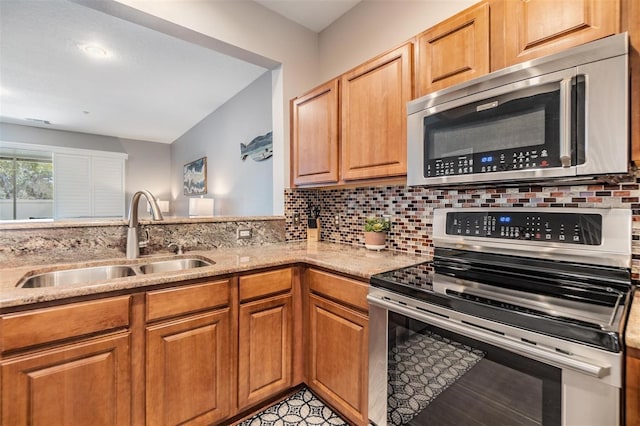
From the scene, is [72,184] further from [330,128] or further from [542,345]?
[542,345]

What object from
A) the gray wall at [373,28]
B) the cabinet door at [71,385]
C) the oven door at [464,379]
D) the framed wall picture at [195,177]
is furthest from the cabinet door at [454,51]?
the framed wall picture at [195,177]

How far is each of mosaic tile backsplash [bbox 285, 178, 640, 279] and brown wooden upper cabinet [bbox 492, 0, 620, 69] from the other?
0.56 meters

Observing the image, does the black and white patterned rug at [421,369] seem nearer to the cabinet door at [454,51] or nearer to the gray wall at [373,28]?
the cabinet door at [454,51]

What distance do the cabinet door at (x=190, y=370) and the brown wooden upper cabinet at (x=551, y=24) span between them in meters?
1.71

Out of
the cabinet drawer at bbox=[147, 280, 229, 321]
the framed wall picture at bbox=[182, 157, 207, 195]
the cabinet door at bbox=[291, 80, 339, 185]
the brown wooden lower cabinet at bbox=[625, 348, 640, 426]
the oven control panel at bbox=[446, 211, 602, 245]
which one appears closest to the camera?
the brown wooden lower cabinet at bbox=[625, 348, 640, 426]

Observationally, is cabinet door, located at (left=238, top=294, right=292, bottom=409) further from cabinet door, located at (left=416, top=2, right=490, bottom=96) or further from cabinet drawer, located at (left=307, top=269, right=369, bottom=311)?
cabinet door, located at (left=416, top=2, right=490, bottom=96)

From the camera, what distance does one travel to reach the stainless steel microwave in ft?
2.97

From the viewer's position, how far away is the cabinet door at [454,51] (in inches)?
49.0

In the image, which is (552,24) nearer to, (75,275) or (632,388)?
(632,388)

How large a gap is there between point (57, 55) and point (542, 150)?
4020 mm

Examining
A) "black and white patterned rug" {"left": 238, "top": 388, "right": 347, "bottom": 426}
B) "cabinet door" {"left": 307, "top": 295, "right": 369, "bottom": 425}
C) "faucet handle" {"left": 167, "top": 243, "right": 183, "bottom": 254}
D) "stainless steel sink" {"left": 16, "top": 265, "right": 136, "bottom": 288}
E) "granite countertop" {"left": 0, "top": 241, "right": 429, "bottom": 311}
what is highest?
"faucet handle" {"left": 167, "top": 243, "right": 183, "bottom": 254}

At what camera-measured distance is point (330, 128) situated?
77.6 inches

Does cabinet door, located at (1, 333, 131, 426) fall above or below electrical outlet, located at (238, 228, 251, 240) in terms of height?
below

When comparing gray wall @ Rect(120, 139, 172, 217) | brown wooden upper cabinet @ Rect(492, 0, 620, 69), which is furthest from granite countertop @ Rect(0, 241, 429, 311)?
gray wall @ Rect(120, 139, 172, 217)
